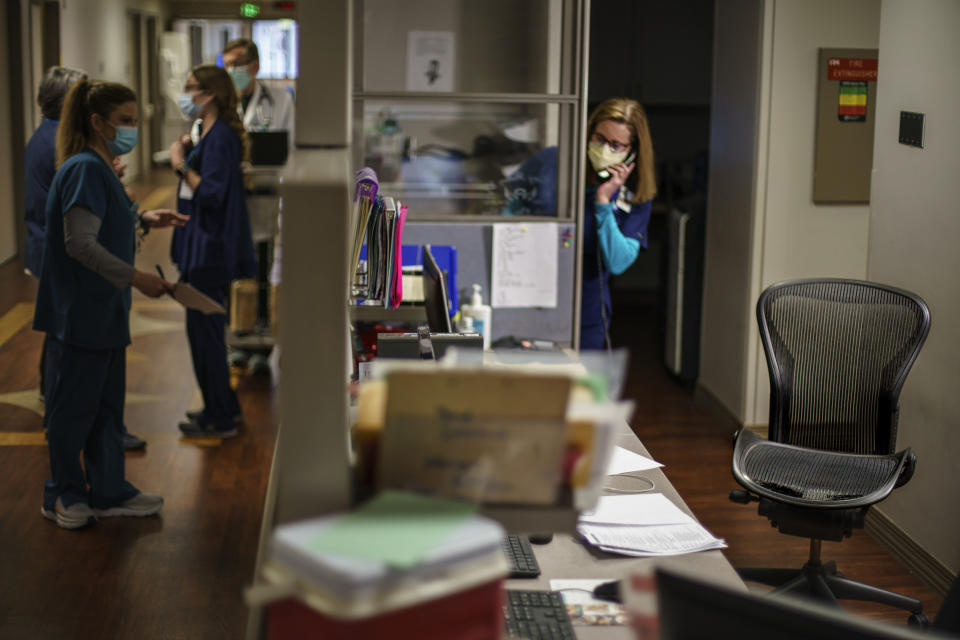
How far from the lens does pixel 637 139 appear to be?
3.92 meters

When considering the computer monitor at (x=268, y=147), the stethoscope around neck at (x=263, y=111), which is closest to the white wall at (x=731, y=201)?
the computer monitor at (x=268, y=147)

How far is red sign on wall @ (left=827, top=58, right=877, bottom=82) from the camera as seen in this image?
4629 mm

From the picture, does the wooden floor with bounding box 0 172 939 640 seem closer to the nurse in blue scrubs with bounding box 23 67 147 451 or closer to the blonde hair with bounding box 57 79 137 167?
the nurse in blue scrubs with bounding box 23 67 147 451

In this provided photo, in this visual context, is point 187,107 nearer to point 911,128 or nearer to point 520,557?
point 911,128

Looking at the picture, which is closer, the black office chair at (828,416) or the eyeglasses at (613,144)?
the black office chair at (828,416)

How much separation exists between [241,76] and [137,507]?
2960 mm

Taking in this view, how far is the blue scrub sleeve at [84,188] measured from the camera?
136 inches

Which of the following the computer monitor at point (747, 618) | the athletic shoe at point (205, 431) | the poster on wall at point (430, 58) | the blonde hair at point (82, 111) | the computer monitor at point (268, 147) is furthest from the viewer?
the computer monitor at point (268, 147)

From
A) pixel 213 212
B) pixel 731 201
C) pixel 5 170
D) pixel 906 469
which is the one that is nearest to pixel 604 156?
pixel 731 201

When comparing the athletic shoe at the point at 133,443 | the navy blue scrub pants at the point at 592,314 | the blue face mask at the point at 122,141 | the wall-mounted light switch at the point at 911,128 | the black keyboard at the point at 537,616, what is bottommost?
the athletic shoe at the point at 133,443

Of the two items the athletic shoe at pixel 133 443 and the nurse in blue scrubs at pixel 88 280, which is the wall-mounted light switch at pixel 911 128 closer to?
the nurse in blue scrubs at pixel 88 280

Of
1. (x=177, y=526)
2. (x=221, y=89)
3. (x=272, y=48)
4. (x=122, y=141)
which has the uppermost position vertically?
(x=272, y=48)

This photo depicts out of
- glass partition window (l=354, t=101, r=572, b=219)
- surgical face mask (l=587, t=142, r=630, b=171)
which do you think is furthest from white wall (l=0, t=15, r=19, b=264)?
surgical face mask (l=587, t=142, r=630, b=171)

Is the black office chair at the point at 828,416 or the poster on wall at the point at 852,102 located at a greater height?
the poster on wall at the point at 852,102
